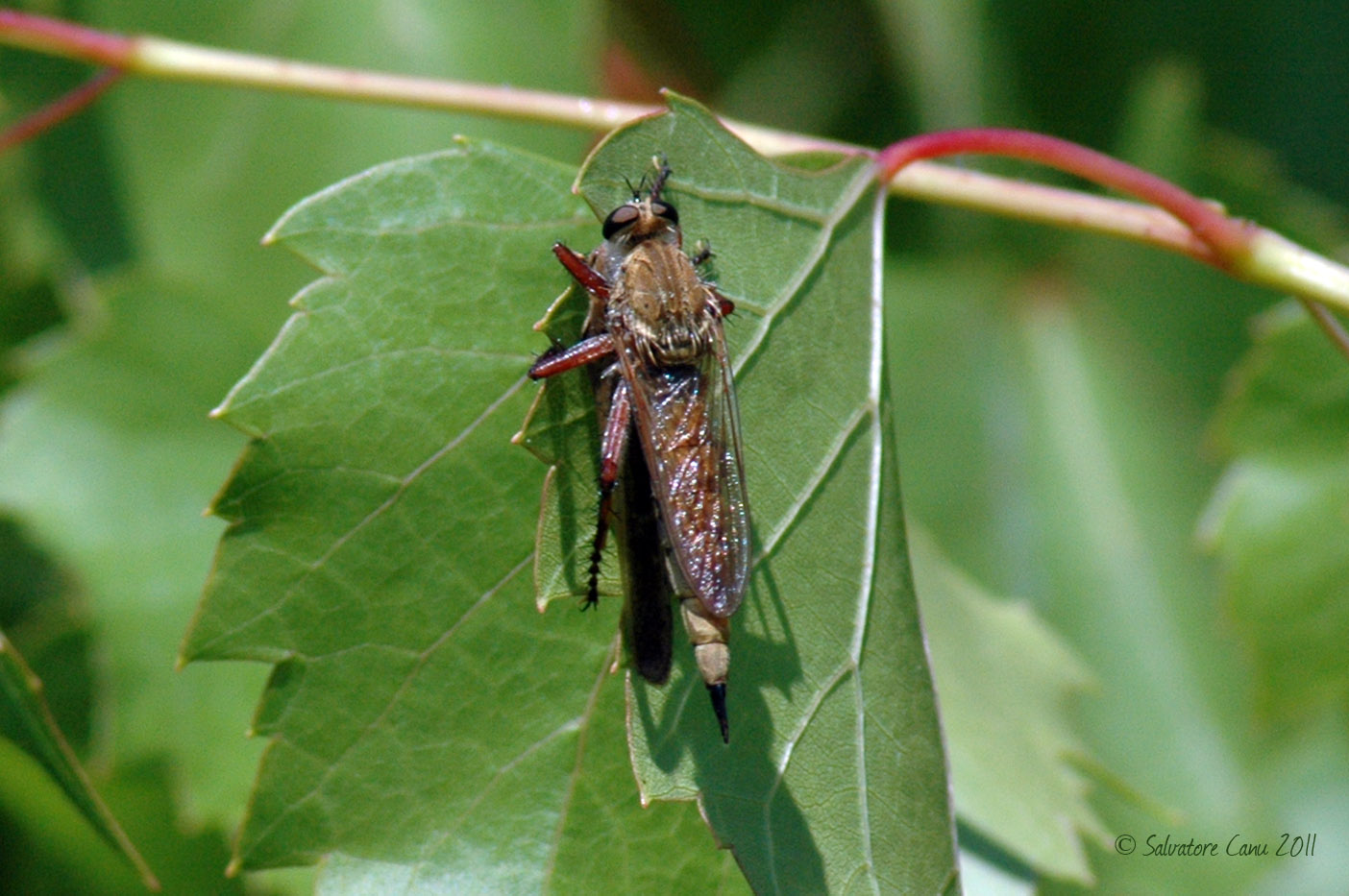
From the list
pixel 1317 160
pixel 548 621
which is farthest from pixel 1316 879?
pixel 548 621

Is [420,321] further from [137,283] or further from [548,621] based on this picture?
[137,283]

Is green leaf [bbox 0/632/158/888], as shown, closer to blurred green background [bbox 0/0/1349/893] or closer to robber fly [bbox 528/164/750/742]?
robber fly [bbox 528/164/750/742]

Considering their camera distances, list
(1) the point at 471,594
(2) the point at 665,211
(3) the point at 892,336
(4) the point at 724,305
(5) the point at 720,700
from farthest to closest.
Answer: (3) the point at 892,336, (2) the point at 665,211, (4) the point at 724,305, (1) the point at 471,594, (5) the point at 720,700

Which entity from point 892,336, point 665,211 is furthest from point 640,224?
point 892,336

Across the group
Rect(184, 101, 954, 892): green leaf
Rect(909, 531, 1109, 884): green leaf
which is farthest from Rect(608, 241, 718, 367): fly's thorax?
Rect(909, 531, 1109, 884): green leaf

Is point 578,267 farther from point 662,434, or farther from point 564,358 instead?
point 662,434
